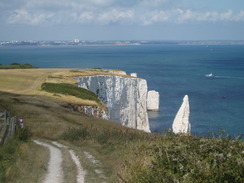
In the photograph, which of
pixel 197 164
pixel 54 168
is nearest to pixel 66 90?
pixel 54 168

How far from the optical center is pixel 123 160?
10.5 meters

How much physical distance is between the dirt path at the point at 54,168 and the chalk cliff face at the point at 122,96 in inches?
1352

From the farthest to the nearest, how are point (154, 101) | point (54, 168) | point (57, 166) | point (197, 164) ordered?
point (154, 101), point (57, 166), point (54, 168), point (197, 164)

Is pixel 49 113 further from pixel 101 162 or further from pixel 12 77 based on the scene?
pixel 12 77

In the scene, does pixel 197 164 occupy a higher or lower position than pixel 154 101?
higher

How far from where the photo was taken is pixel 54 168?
10891mm

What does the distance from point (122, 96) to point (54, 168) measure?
44802 millimetres

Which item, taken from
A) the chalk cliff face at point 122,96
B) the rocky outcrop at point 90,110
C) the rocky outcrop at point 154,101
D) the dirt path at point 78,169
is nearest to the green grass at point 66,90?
the rocky outcrop at point 90,110

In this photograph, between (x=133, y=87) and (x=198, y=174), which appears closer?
(x=198, y=174)

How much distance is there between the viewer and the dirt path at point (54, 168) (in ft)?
31.3

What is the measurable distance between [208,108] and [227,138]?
208ft

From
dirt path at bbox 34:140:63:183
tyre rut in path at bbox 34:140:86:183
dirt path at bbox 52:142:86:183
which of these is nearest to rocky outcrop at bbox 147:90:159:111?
tyre rut in path at bbox 34:140:86:183

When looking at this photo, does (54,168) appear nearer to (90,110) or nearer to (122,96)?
(90,110)

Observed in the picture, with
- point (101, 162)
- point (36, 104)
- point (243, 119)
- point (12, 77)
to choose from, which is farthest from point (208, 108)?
point (101, 162)
